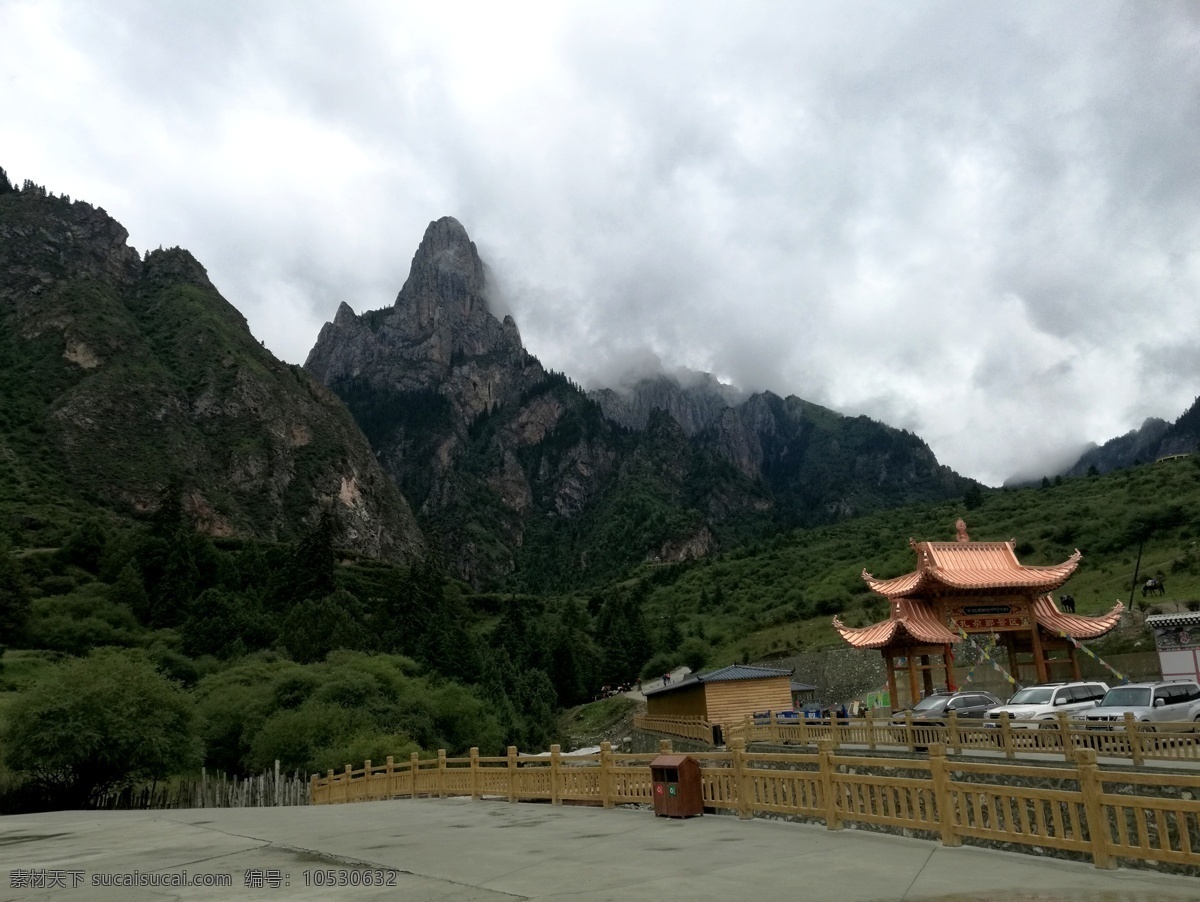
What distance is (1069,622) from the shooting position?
31.9m

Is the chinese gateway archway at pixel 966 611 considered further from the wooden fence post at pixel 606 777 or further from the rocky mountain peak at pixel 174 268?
the rocky mountain peak at pixel 174 268

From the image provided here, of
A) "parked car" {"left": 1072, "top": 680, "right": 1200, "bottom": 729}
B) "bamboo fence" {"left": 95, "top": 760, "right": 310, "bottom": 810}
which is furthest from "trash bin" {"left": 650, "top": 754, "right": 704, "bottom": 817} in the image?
"bamboo fence" {"left": 95, "top": 760, "right": 310, "bottom": 810}

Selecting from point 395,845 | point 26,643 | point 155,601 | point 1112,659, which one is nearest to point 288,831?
point 395,845

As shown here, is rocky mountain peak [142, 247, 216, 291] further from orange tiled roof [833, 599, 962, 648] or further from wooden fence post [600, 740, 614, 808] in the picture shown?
wooden fence post [600, 740, 614, 808]

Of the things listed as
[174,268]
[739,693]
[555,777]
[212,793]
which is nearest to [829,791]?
[555,777]

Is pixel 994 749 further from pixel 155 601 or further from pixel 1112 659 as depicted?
pixel 155 601

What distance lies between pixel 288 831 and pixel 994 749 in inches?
620

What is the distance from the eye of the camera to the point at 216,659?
185 ft

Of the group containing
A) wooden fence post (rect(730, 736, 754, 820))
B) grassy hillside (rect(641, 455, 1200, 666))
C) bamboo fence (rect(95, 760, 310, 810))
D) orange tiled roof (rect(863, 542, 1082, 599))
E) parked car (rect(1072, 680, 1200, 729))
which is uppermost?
grassy hillside (rect(641, 455, 1200, 666))

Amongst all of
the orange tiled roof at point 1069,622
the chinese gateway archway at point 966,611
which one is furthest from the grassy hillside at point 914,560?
the chinese gateway archway at point 966,611

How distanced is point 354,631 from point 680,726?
33.7m

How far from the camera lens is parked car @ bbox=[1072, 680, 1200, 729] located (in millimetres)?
19734

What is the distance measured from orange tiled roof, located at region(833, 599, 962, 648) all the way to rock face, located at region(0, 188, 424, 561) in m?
79.4

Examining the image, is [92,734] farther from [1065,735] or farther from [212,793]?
[1065,735]
